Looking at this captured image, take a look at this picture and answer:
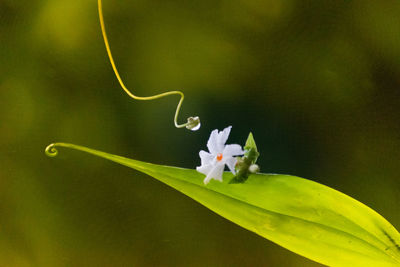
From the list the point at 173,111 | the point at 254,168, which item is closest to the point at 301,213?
the point at 254,168

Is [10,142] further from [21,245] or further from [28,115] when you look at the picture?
[21,245]

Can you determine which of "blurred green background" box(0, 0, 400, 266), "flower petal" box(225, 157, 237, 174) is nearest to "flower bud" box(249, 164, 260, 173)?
"flower petal" box(225, 157, 237, 174)

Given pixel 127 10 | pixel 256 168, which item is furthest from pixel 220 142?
pixel 127 10

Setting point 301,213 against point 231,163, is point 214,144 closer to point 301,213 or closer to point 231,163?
point 231,163

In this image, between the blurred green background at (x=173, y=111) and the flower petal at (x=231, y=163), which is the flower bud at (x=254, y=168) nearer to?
the flower petal at (x=231, y=163)

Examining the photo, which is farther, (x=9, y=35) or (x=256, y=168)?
(x=9, y=35)

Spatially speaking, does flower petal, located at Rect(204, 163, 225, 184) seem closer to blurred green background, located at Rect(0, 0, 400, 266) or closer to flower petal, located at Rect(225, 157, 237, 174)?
flower petal, located at Rect(225, 157, 237, 174)

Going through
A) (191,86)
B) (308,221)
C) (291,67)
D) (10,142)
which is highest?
(291,67)
